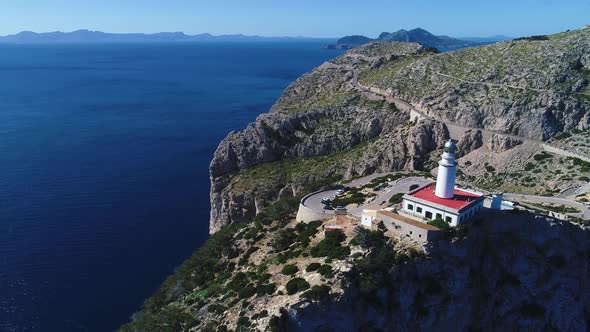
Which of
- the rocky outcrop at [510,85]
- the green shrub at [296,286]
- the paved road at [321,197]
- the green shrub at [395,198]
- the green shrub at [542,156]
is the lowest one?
the green shrub at [296,286]

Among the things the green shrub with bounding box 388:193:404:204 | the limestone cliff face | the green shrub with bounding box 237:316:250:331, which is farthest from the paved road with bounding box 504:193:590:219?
the green shrub with bounding box 237:316:250:331

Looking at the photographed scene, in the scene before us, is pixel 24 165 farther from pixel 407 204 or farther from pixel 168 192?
pixel 407 204

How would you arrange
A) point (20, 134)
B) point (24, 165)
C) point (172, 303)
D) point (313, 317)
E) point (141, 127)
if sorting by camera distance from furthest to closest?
point (141, 127) → point (20, 134) → point (24, 165) → point (172, 303) → point (313, 317)

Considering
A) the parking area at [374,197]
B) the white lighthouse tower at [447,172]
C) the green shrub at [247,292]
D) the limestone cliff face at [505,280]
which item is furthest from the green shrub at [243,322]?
the white lighthouse tower at [447,172]

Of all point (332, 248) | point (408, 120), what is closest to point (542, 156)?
point (408, 120)

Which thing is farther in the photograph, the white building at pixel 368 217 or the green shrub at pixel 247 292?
the white building at pixel 368 217

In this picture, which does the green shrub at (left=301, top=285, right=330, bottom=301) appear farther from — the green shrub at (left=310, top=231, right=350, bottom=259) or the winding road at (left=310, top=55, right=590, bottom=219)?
the winding road at (left=310, top=55, right=590, bottom=219)

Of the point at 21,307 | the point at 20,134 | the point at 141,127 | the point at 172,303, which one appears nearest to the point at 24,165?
the point at 20,134

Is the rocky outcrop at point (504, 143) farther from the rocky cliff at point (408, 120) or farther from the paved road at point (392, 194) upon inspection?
the paved road at point (392, 194)
